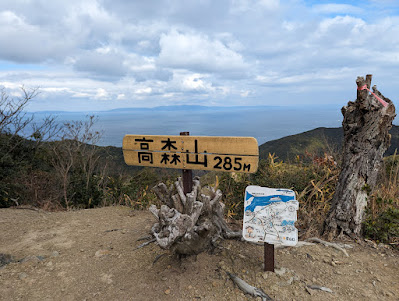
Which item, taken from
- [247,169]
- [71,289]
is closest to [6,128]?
[71,289]

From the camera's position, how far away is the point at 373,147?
3.71m

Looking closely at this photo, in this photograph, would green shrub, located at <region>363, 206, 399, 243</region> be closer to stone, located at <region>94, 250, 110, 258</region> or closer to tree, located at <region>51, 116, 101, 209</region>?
stone, located at <region>94, 250, 110, 258</region>

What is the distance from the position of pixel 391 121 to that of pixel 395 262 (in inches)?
71.1

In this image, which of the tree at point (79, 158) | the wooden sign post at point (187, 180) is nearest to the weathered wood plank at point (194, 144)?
the wooden sign post at point (187, 180)

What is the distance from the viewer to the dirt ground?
108 inches

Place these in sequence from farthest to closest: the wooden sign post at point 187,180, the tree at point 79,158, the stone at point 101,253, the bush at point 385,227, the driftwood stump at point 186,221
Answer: the tree at point 79,158
the bush at point 385,227
the stone at point 101,253
the wooden sign post at point 187,180
the driftwood stump at point 186,221

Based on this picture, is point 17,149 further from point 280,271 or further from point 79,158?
point 280,271

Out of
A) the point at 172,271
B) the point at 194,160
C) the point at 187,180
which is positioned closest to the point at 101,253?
the point at 172,271

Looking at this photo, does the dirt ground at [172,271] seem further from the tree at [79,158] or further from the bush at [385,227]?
the tree at [79,158]

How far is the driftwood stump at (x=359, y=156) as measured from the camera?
3.60 meters

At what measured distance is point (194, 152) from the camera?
10.1 ft

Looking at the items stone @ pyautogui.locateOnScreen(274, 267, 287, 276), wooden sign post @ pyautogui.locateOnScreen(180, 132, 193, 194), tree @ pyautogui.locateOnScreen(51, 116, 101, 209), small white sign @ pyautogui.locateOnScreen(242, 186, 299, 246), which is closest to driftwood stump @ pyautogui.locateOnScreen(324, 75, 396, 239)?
stone @ pyautogui.locateOnScreen(274, 267, 287, 276)

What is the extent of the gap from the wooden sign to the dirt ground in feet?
3.55

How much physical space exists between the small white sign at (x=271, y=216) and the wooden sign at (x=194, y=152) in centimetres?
32
